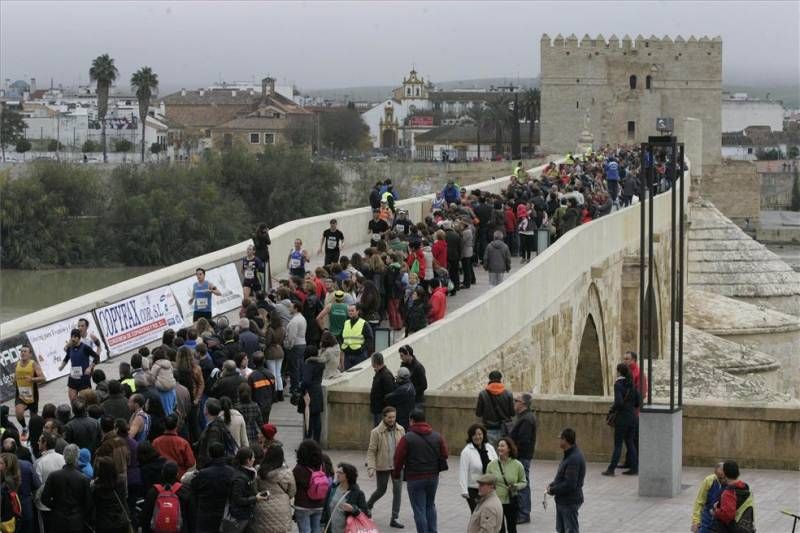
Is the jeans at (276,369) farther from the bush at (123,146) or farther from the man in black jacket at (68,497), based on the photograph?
the bush at (123,146)

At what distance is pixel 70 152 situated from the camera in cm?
10912

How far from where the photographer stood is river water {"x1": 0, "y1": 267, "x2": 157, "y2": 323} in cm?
5088

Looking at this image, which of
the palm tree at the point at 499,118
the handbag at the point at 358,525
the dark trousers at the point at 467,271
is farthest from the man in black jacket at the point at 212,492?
the palm tree at the point at 499,118

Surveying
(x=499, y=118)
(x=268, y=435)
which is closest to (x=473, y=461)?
(x=268, y=435)

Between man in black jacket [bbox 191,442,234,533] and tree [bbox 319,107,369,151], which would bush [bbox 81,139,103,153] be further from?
man in black jacket [bbox 191,442,234,533]

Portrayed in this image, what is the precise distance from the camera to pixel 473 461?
10602 millimetres

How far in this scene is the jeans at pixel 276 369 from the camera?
46.4 feet

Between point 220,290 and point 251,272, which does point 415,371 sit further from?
point 220,290

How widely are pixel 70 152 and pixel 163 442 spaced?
100798 millimetres

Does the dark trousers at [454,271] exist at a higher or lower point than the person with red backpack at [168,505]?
higher

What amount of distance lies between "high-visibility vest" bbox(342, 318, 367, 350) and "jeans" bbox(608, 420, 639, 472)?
2671 mm

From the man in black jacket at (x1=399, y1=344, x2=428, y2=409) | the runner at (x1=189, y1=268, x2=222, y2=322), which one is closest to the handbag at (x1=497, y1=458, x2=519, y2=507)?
the man in black jacket at (x1=399, y1=344, x2=428, y2=409)

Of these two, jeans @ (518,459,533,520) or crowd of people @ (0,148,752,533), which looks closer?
crowd of people @ (0,148,752,533)

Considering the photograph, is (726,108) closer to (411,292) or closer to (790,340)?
(790,340)
